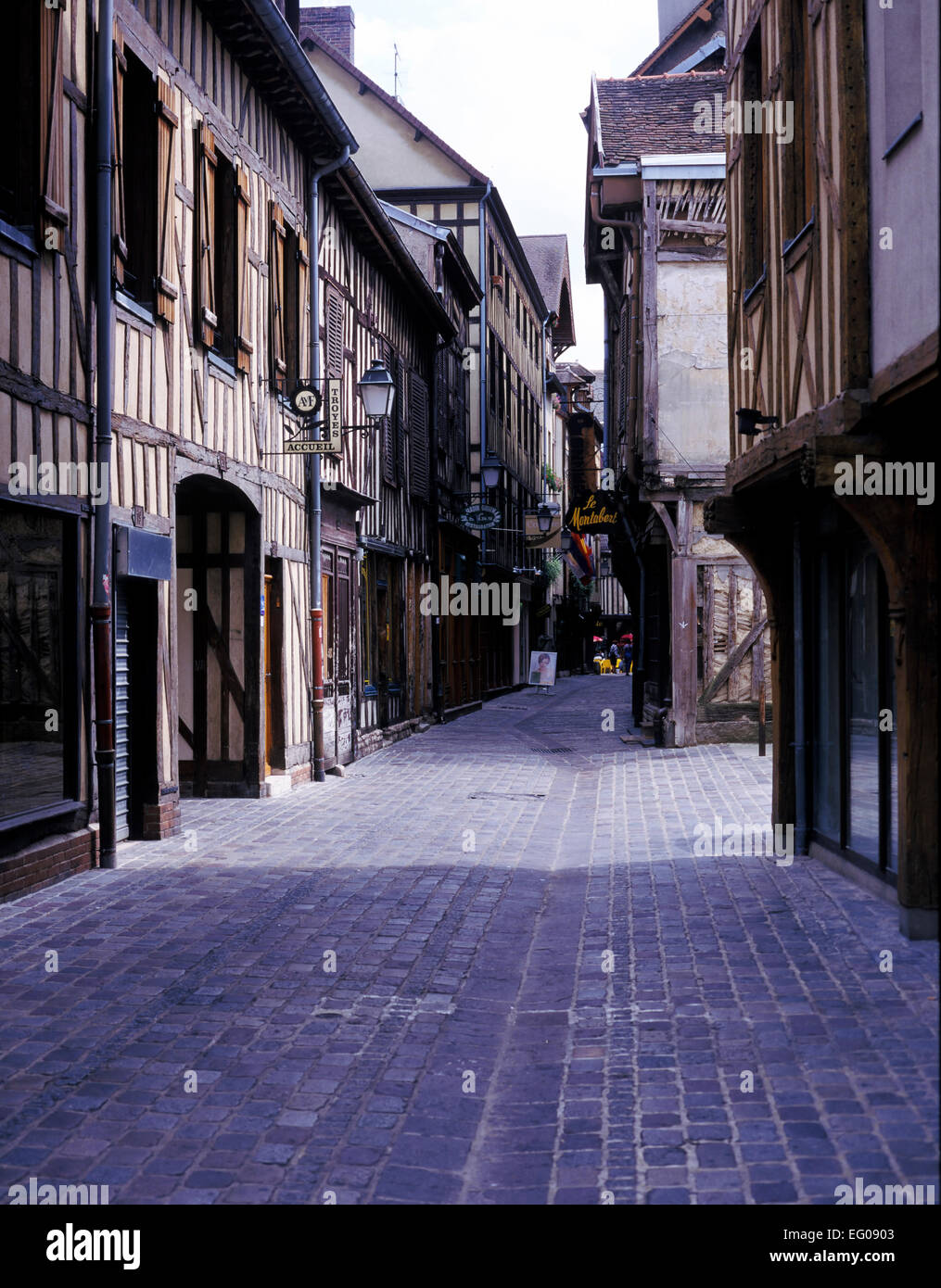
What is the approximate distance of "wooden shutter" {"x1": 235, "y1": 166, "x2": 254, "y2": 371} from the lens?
39.6 feet

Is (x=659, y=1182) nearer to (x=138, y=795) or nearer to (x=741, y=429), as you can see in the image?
(x=741, y=429)

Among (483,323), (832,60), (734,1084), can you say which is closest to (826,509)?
(832,60)

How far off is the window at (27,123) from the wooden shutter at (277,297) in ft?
17.2

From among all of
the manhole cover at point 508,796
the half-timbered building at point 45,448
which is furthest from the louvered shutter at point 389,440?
the half-timbered building at point 45,448

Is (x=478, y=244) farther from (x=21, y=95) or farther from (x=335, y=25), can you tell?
(x=21, y=95)

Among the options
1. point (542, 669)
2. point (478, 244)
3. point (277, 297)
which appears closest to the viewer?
point (277, 297)

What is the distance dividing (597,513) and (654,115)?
636 centimetres

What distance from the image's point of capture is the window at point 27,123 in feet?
26.0

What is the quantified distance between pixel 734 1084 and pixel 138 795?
6429mm

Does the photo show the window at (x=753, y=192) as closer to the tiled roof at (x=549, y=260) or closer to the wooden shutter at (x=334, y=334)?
the wooden shutter at (x=334, y=334)

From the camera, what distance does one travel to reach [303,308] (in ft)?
47.6

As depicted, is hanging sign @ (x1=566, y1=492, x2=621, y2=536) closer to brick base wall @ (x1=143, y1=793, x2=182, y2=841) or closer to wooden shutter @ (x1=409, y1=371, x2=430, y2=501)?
wooden shutter @ (x1=409, y1=371, x2=430, y2=501)

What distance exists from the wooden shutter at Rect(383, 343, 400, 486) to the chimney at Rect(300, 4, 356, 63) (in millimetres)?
10586

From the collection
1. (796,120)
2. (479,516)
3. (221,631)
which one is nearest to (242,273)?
(221,631)
